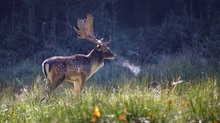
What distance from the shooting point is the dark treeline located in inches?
614

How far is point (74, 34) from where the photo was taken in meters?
16.3

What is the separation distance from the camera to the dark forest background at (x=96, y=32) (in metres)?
15.5

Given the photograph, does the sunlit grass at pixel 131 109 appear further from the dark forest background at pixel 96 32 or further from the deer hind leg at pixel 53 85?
the dark forest background at pixel 96 32

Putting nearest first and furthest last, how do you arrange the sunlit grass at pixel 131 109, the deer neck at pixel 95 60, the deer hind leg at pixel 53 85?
the sunlit grass at pixel 131 109, the deer hind leg at pixel 53 85, the deer neck at pixel 95 60

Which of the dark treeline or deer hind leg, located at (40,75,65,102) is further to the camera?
the dark treeline

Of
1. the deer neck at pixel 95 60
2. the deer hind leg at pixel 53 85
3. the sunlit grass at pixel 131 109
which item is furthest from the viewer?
the deer neck at pixel 95 60

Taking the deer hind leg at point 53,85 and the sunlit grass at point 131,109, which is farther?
the deer hind leg at point 53,85

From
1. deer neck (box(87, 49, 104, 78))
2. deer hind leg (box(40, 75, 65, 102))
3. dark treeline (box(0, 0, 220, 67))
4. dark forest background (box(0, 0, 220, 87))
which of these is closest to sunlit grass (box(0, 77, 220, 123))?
deer hind leg (box(40, 75, 65, 102))

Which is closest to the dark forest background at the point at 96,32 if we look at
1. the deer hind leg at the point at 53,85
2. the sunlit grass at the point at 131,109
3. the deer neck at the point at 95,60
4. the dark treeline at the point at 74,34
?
the dark treeline at the point at 74,34

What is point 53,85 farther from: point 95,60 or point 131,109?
point 131,109

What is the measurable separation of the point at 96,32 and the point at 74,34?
0.77 m

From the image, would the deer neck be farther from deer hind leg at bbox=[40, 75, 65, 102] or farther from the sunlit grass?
the sunlit grass

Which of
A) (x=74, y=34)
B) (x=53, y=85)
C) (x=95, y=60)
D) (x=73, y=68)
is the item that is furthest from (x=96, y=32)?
(x=53, y=85)

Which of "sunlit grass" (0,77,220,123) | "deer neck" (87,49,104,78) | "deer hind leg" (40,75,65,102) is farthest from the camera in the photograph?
"deer neck" (87,49,104,78)
